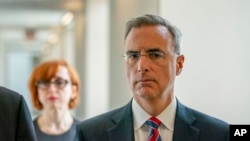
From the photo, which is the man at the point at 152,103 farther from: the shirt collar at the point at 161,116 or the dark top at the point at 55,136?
the dark top at the point at 55,136

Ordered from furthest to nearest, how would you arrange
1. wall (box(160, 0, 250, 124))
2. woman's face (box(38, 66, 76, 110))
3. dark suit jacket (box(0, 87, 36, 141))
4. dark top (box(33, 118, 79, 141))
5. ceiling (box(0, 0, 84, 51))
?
ceiling (box(0, 0, 84, 51)) → woman's face (box(38, 66, 76, 110)) → dark top (box(33, 118, 79, 141)) → wall (box(160, 0, 250, 124)) → dark suit jacket (box(0, 87, 36, 141))

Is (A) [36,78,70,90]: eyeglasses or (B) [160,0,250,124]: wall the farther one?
(A) [36,78,70,90]: eyeglasses

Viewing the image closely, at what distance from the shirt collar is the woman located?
1.22 meters

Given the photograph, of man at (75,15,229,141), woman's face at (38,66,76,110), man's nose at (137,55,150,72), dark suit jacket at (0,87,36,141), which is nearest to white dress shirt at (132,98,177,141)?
man at (75,15,229,141)

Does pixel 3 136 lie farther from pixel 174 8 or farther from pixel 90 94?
pixel 90 94

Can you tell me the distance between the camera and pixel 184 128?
1.88m

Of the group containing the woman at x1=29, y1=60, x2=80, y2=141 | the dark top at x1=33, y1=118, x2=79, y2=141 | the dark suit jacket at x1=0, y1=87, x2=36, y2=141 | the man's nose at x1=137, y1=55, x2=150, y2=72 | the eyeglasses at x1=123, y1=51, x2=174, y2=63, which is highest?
the eyeglasses at x1=123, y1=51, x2=174, y2=63

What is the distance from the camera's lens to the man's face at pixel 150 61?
1.81 meters

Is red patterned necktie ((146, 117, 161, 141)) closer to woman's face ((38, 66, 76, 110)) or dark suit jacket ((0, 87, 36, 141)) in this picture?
dark suit jacket ((0, 87, 36, 141))

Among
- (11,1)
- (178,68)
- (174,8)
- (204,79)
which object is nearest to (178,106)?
(178,68)

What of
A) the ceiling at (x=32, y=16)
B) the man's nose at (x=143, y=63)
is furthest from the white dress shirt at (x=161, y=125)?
the ceiling at (x=32, y=16)

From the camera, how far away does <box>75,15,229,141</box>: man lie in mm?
1827

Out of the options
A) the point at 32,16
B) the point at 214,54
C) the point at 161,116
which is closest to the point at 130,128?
the point at 161,116

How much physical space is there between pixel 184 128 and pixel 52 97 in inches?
57.4
